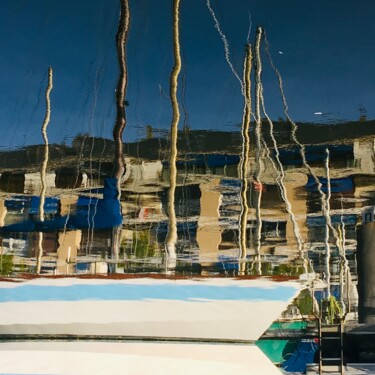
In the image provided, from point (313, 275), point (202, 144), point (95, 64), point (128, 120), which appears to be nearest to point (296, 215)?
point (313, 275)

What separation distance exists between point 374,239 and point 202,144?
4.76 ft

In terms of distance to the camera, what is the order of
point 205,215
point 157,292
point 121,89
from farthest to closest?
point 121,89
point 205,215
point 157,292

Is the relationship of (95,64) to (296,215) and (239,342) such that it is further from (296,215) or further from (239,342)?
(239,342)

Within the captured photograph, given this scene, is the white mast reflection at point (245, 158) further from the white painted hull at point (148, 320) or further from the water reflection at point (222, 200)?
the white painted hull at point (148, 320)

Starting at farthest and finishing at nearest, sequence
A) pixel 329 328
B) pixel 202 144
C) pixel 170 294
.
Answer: pixel 329 328, pixel 202 144, pixel 170 294

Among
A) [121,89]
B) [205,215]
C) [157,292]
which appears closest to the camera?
[157,292]

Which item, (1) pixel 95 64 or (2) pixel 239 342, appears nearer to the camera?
(2) pixel 239 342

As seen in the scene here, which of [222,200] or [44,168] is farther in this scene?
[44,168]

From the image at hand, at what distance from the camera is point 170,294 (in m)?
4.44

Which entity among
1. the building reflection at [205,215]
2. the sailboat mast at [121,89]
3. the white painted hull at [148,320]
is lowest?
the white painted hull at [148,320]

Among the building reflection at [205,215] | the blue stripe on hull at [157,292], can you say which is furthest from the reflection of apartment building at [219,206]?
the blue stripe on hull at [157,292]

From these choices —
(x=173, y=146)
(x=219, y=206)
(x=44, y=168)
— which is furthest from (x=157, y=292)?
(x=44, y=168)

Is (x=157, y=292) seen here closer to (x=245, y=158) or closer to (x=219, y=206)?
(x=219, y=206)

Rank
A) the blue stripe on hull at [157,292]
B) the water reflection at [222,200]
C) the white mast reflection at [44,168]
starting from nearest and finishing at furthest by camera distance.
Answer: the blue stripe on hull at [157,292] < the water reflection at [222,200] < the white mast reflection at [44,168]
